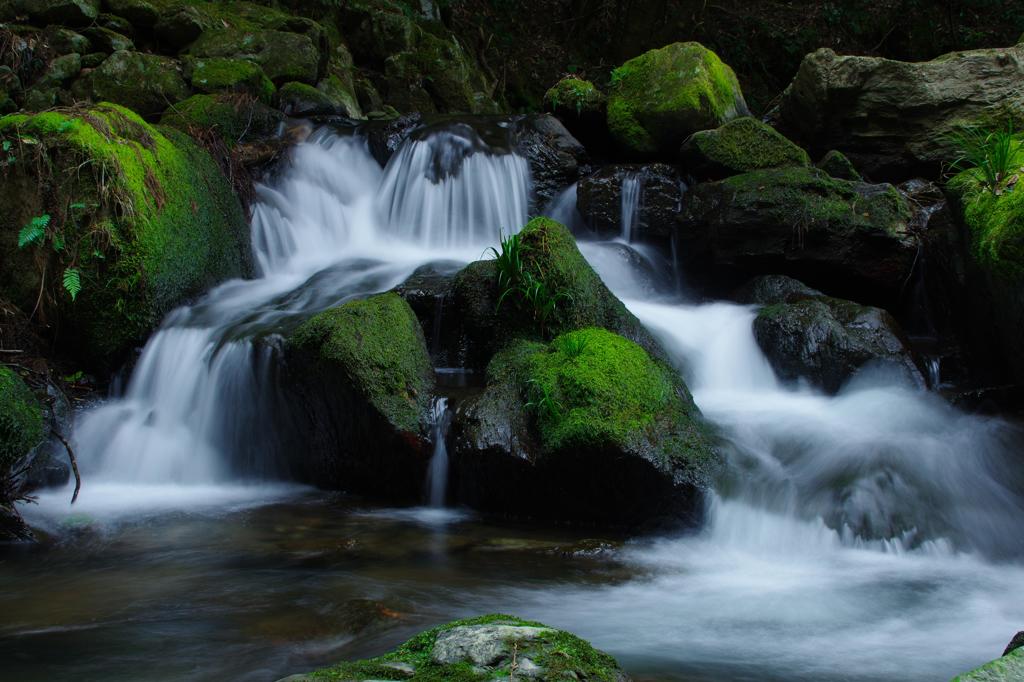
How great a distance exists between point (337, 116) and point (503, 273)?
19.5 feet

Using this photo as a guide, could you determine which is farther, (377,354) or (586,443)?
(377,354)

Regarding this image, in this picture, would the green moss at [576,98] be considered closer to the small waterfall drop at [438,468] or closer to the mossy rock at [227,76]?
the mossy rock at [227,76]

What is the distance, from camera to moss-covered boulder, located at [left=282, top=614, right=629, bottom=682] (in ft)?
5.92

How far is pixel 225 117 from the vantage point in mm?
8883

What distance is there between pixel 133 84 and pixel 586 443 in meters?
7.43

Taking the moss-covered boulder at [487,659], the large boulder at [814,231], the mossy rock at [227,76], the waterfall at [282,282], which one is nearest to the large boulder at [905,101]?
the large boulder at [814,231]

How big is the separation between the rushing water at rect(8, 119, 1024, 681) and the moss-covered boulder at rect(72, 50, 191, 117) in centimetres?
319

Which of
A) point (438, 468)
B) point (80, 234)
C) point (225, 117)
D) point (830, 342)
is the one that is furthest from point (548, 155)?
point (438, 468)

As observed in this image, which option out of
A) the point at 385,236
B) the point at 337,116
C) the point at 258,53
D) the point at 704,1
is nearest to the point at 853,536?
the point at 385,236

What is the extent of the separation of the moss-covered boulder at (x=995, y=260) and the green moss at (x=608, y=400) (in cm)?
255

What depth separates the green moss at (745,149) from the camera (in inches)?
350

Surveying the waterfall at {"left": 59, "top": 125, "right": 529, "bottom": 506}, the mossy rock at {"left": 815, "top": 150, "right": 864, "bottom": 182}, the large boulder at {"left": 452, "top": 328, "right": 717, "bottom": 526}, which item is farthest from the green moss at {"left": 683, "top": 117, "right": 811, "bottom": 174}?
the large boulder at {"left": 452, "top": 328, "right": 717, "bottom": 526}

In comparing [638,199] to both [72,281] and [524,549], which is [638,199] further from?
[72,281]

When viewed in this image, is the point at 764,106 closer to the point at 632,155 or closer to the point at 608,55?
the point at 608,55
